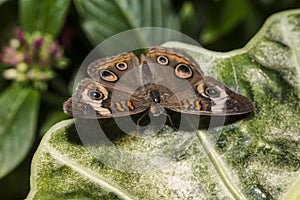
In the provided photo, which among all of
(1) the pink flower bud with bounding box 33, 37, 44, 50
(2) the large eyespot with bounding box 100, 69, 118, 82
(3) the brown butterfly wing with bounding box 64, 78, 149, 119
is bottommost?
(1) the pink flower bud with bounding box 33, 37, 44, 50

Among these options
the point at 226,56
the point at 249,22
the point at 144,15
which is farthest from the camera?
the point at 249,22

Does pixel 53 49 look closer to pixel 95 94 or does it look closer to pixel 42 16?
pixel 42 16

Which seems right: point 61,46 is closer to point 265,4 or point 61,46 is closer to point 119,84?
point 119,84

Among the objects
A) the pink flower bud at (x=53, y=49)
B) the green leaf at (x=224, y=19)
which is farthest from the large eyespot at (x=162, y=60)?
the green leaf at (x=224, y=19)

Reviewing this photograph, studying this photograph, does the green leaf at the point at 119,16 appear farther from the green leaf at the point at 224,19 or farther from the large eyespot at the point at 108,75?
the large eyespot at the point at 108,75

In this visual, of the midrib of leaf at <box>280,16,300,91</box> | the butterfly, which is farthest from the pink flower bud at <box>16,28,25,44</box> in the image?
the midrib of leaf at <box>280,16,300,91</box>

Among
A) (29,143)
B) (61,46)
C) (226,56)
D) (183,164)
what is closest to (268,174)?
(183,164)

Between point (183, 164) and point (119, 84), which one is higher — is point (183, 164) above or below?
below

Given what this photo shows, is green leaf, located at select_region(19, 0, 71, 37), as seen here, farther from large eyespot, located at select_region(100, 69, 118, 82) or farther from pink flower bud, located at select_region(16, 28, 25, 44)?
large eyespot, located at select_region(100, 69, 118, 82)
